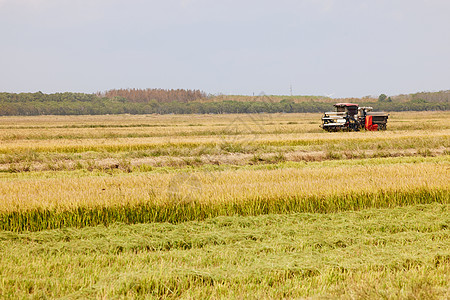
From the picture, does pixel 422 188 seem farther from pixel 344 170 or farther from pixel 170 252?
pixel 170 252

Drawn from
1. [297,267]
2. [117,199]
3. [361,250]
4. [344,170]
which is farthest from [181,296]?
[344,170]

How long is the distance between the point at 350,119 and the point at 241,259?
99.0ft

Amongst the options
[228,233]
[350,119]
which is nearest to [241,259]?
[228,233]

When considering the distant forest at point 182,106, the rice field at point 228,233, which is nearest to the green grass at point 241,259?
the rice field at point 228,233

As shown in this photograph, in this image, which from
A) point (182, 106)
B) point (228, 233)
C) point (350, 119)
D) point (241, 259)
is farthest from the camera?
point (182, 106)

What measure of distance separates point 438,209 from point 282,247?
4.27 m

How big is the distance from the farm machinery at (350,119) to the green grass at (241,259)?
86.4 ft

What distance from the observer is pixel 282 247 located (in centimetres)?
654

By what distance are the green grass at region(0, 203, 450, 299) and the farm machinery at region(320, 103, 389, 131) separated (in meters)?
26.3

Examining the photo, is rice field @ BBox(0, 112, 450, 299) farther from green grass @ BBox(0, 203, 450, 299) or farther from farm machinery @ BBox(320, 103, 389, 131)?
farm machinery @ BBox(320, 103, 389, 131)

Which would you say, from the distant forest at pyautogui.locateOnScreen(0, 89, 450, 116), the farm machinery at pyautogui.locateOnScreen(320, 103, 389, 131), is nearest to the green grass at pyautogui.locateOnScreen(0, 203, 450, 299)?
the farm machinery at pyautogui.locateOnScreen(320, 103, 389, 131)

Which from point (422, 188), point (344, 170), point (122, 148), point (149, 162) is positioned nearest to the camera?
point (422, 188)

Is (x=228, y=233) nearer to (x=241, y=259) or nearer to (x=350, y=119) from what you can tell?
(x=241, y=259)

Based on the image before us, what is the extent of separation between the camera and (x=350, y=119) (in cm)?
3416
